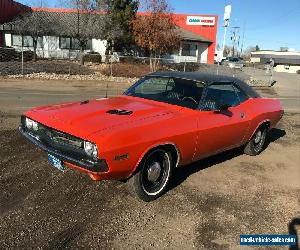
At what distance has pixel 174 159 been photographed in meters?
5.11

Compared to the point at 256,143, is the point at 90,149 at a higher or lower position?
higher

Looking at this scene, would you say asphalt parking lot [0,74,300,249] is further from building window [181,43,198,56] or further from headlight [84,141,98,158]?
building window [181,43,198,56]

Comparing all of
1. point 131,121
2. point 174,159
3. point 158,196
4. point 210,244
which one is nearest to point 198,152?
point 174,159

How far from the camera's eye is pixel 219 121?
5.58 metres

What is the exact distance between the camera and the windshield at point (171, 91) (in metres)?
5.51

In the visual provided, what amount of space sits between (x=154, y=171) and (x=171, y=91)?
5.06 ft

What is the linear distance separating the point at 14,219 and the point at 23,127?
1.61 metres

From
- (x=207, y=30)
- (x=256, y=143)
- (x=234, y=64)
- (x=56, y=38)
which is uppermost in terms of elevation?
(x=207, y=30)

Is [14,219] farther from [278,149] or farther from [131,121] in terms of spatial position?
[278,149]

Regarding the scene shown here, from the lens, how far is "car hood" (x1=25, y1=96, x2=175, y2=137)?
430 centimetres

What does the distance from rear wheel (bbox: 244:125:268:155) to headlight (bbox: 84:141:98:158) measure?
3.92m

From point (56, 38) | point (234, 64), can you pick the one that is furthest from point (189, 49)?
point (56, 38)

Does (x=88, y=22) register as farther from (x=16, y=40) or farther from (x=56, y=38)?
(x=16, y=40)

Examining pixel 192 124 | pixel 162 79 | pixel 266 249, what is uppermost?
pixel 162 79
